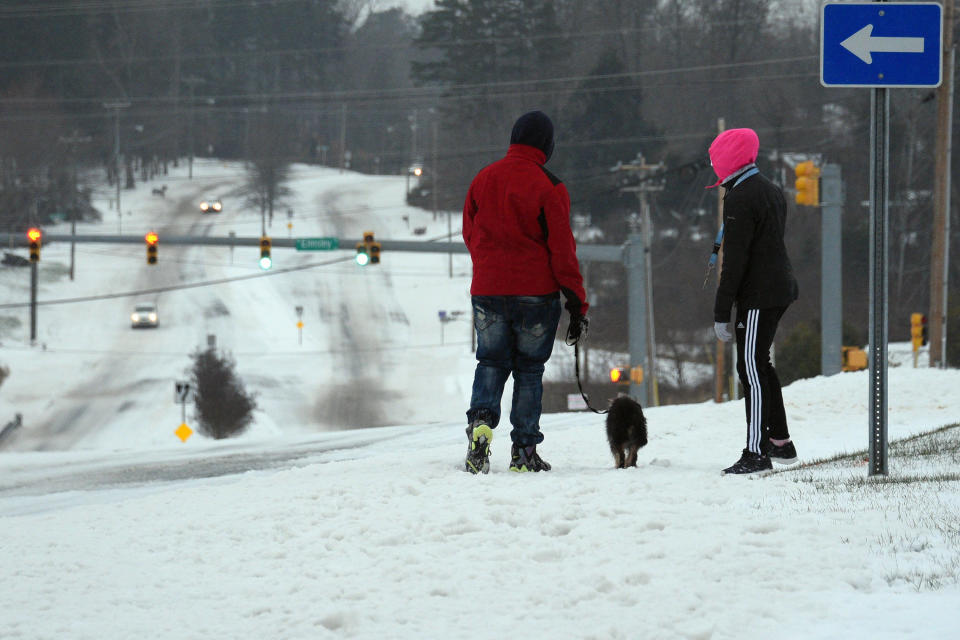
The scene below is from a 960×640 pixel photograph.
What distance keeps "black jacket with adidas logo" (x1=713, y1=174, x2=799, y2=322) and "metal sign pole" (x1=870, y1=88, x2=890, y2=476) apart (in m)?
0.59

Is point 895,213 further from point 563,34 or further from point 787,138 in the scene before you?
point 563,34

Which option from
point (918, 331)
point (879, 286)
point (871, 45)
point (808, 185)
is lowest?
point (918, 331)

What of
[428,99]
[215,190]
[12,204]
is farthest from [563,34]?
[215,190]

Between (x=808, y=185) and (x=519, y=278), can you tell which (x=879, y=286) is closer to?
(x=519, y=278)

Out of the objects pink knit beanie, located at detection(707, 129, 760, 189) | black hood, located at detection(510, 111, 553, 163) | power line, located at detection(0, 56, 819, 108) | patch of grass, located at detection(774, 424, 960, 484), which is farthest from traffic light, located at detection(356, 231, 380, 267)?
power line, located at detection(0, 56, 819, 108)

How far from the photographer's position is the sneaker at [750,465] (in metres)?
7.00

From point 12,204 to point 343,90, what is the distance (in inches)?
1181

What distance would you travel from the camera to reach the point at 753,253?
23.4 feet

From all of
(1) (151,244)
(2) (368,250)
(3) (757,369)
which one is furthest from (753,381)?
(1) (151,244)

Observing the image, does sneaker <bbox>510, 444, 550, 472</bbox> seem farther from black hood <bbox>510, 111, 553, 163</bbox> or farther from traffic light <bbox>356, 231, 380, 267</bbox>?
traffic light <bbox>356, 231, 380, 267</bbox>

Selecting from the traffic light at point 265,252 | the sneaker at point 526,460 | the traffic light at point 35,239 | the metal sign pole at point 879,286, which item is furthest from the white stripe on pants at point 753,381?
the traffic light at point 35,239

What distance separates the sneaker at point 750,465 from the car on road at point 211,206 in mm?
85000

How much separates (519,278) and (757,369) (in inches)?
59.4

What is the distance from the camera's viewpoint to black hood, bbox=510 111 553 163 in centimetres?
734
